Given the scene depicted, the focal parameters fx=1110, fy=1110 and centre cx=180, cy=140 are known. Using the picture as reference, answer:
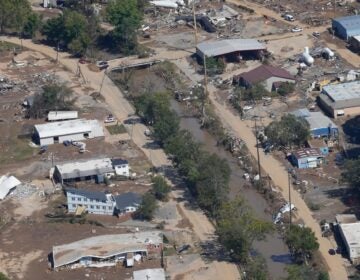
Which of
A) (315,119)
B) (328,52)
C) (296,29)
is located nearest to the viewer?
(315,119)

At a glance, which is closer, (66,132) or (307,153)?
(307,153)

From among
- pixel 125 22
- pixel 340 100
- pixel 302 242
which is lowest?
pixel 125 22

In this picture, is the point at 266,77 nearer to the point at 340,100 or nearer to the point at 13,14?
the point at 340,100

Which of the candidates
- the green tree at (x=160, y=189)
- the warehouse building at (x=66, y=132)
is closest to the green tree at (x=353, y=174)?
the green tree at (x=160, y=189)

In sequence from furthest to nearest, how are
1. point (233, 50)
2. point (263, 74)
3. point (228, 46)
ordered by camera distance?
point (228, 46)
point (233, 50)
point (263, 74)

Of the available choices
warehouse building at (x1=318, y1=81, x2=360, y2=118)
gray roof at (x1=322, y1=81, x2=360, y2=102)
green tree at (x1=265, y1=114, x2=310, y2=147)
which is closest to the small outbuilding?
green tree at (x1=265, y1=114, x2=310, y2=147)

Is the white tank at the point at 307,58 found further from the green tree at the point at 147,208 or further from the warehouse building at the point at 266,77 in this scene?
the green tree at the point at 147,208

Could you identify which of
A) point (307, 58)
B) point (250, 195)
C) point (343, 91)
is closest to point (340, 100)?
point (343, 91)

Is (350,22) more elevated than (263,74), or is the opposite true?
(263,74)
